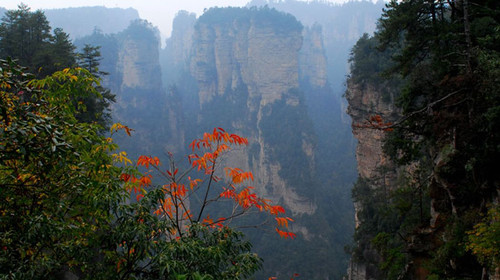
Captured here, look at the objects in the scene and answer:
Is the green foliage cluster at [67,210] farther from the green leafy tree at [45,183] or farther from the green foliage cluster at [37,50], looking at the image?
the green foliage cluster at [37,50]

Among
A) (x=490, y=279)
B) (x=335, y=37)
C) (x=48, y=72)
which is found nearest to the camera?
(x=490, y=279)

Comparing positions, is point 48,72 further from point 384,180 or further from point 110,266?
point 384,180

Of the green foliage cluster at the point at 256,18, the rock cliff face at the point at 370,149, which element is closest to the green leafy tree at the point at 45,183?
the rock cliff face at the point at 370,149

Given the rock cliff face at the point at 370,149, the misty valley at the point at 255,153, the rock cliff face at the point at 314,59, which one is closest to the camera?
the misty valley at the point at 255,153

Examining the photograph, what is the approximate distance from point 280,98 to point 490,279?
176 feet

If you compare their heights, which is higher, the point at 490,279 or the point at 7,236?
the point at 7,236

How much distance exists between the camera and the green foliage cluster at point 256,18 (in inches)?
2377

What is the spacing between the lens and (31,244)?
10.1 ft

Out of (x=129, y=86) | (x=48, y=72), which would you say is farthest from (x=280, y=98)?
(x=48, y=72)

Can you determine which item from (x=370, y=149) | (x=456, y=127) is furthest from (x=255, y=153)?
(x=456, y=127)

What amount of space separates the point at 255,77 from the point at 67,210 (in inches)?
2283

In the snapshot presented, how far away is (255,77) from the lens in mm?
59906

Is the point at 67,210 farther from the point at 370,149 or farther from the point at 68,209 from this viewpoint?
the point at 370,149

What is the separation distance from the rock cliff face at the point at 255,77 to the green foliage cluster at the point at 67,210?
44.1 metres
